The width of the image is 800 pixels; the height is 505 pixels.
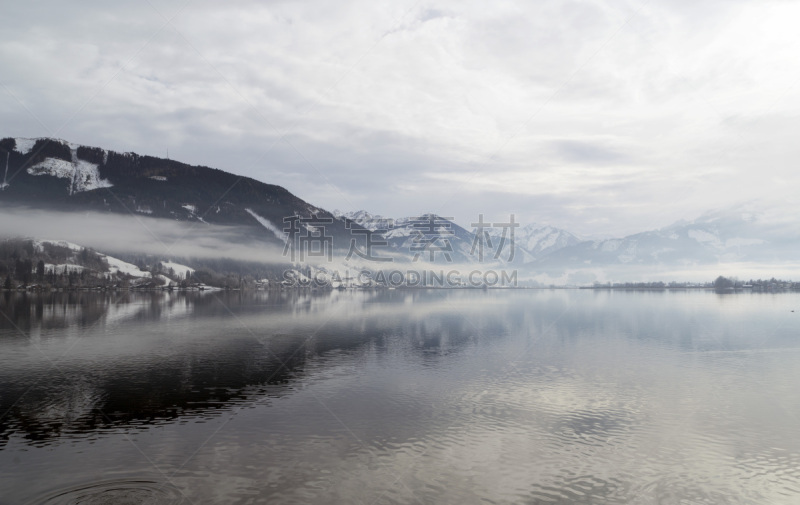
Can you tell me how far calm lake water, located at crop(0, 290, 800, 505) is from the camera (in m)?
31.3

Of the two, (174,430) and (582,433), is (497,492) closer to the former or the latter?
(582,433)

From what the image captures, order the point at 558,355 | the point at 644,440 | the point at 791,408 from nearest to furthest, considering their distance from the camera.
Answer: the point at 644,440 < the point at 791,408 < the point at 558,355

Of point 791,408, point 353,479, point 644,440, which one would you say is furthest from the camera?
point 791,408

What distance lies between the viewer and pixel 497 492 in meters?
30.9

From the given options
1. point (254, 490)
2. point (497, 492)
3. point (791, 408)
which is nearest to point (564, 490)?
point (497, 492)

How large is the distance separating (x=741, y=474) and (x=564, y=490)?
502 inches

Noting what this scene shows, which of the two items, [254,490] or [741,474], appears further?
[741,474]

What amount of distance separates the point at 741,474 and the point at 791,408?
2266cm

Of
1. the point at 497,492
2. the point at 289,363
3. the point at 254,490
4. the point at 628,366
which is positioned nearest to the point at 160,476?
the point at 254,490

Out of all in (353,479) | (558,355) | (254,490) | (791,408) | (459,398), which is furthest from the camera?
(558,355)

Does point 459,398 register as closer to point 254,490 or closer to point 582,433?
point 582,433

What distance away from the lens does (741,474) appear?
111ft

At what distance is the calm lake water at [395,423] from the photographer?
31.3 m

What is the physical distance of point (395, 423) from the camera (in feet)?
146
